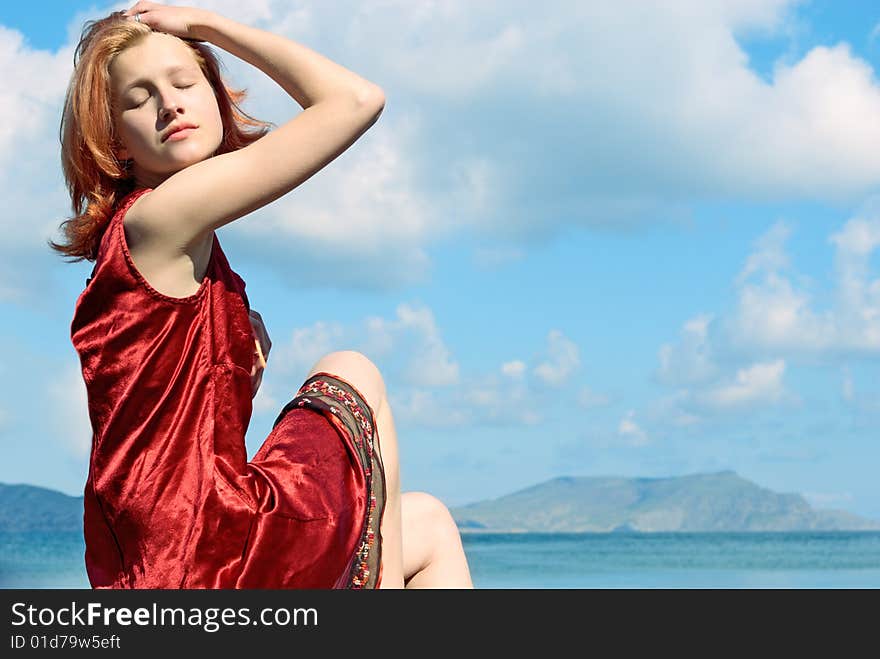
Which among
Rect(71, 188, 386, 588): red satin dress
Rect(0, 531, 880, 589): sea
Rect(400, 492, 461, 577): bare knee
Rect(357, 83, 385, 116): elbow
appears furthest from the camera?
Rect(0, 531, 880, 589): sea

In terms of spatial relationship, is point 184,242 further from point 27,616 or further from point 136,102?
point 27,616

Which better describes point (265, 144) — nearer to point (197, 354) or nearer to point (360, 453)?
point (197, 354)

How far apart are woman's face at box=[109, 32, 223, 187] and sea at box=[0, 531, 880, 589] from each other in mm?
9523

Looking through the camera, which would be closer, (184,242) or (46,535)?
(184,242)

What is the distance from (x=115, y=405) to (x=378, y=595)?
2.10 ft

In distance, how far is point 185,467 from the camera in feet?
7.27

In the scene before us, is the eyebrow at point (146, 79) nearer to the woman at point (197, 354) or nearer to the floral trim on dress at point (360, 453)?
the woman at point (197, 354)

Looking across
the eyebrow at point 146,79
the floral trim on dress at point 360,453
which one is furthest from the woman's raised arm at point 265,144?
the floral trim on dress at point 360,453

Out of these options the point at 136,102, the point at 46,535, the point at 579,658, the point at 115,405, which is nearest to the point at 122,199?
the point at 136,102

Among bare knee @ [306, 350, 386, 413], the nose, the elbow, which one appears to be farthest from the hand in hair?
bare knee @ [306, 350, 386, 413]

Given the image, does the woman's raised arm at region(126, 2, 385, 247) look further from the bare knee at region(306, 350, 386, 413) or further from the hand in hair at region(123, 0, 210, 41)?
the bare knee at region(306, 350, 386, 413)

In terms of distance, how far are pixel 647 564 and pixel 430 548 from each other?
62.9ft

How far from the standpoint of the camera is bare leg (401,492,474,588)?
2693 mm

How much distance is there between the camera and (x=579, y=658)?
2146mm
